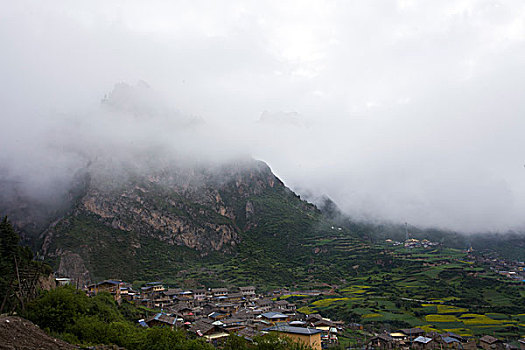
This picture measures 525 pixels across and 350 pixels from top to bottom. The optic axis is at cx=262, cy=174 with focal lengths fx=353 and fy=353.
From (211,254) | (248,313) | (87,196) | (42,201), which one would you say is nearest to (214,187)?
(211,254)

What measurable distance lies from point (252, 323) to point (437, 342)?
2567 centimetres

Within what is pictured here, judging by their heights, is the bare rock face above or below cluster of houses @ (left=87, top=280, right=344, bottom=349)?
above

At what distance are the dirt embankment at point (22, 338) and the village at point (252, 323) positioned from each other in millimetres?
14982

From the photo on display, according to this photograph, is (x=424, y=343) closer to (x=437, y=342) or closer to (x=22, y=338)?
(x=437, y=342)

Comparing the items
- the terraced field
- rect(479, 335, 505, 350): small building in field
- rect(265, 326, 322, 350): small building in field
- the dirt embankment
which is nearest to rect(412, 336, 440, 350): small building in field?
rect(479, 335, 505, 350): small building in field

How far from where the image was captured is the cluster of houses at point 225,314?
1714 inches

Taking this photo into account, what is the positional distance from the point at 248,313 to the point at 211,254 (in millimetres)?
60281

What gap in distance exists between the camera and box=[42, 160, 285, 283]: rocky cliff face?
92812 millimetres

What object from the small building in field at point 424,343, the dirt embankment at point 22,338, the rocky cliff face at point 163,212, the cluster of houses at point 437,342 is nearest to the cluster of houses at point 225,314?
the cluster of houses at point 437,342

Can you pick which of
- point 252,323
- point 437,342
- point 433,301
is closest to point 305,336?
point 252,323

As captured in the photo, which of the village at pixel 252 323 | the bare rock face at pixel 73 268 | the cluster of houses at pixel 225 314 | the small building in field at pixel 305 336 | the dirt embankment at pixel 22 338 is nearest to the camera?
the dirt embankment at pixel 22 338

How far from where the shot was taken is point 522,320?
57312 millimetres

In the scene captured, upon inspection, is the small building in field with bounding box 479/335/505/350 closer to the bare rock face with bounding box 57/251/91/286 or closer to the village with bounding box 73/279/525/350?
the village with bounding box 73/279/525/350

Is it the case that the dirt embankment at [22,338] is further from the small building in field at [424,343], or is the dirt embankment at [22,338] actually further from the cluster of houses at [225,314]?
the small building in field at [424,343]
